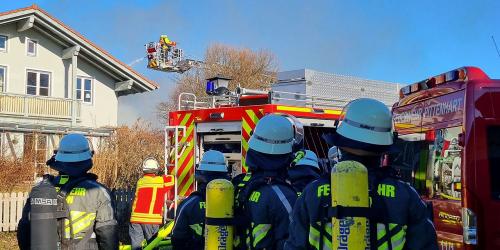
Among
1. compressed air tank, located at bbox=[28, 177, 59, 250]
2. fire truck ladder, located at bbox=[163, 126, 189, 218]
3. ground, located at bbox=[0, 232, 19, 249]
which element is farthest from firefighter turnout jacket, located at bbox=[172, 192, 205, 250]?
ground, located at bbox=[0, 232, 19, 249]

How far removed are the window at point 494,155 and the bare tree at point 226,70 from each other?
39.7 metres

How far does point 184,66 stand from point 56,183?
4611 cm

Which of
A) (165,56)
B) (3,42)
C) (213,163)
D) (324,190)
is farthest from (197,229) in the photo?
(165,56)

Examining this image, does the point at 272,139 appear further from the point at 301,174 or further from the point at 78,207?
the point at 78,207

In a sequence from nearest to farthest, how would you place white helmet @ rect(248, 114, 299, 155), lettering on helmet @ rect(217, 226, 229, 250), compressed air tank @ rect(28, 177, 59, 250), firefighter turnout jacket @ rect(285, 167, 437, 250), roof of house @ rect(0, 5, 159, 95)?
1. firefighter turnout jacket @ rect(285, 167, 437, 250)
2. lettering on helmet @ rect(217, 226, 229, 250)
3. white helmet @ rect(248, 114, 299, 155)
4. compressed air tank @ rect(28, 177, 59, 250)
5. roof of house @ rect(0, 5, 159, 95)

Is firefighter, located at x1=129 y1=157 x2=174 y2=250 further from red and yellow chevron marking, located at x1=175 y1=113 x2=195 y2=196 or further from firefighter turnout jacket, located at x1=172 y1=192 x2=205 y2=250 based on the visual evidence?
firefighter turnout jacket, located at x1=172 y1=192 x2=205 y2=250

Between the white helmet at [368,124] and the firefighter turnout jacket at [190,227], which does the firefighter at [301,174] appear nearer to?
the firefighter turnout jacket at [190,227]

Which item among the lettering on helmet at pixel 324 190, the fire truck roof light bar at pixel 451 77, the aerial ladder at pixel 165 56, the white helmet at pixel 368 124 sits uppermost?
the aerial ladder at pixel 165 56

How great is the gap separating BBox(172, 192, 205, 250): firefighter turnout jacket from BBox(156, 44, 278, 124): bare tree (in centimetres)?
4011

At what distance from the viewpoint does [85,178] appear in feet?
14.5

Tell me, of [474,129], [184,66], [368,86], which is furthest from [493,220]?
[184,66]

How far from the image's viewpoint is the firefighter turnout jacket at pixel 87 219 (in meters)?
4.28

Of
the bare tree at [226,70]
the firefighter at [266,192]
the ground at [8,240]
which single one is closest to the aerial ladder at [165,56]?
the bare tree at [226,70]

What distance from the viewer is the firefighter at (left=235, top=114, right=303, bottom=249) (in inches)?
134
